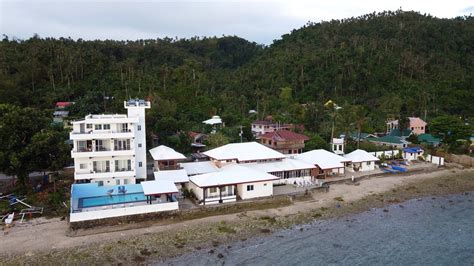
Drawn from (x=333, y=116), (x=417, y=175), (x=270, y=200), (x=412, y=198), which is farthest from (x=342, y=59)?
(x=270, y=200)

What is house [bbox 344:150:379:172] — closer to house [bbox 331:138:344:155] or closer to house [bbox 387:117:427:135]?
house [bbox 331:138:344:155]

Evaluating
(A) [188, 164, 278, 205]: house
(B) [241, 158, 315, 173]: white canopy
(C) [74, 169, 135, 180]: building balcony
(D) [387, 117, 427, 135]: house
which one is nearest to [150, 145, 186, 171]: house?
(C) [74, 169, 135, 180]: building balcony

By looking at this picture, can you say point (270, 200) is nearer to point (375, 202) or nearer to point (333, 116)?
point (375, 202)

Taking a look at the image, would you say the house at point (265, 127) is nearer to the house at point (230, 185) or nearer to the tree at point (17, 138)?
the house at point (230, 185)

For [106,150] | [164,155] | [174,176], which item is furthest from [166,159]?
[106,150]

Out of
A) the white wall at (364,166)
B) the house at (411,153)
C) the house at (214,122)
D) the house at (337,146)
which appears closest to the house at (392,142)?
the house at (411,153)

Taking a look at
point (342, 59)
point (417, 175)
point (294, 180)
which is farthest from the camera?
point (342, 59)
